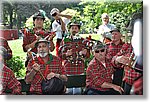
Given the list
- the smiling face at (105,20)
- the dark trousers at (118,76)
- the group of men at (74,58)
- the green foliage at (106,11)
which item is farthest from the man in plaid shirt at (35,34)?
the dark trousers at (118,76)

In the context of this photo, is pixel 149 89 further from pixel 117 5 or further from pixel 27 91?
pixel 27 91

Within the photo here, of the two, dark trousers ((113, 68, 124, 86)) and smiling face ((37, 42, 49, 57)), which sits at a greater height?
smiling face ((37, 42, 49, 57))

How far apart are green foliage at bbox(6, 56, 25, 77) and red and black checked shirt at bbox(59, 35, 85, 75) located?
0.92 feet

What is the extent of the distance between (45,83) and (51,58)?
0.18m

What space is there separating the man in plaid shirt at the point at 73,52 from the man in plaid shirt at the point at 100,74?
0.06 metres

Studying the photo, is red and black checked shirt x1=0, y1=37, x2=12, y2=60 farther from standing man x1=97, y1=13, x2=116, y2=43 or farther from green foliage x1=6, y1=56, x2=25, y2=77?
standing man x1=97, y1=13, x2=116, y2=43

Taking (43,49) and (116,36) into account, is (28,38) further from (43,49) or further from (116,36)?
(116,36)

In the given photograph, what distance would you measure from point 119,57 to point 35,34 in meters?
0.60

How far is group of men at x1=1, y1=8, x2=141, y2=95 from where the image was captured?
1.79 m

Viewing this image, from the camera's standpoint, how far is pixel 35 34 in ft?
5.96

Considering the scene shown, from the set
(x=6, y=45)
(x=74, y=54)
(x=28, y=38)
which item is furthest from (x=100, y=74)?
(x=6, y=45)

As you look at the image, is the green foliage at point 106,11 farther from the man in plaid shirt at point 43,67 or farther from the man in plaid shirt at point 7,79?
the man in plaid shirt at point 7,79

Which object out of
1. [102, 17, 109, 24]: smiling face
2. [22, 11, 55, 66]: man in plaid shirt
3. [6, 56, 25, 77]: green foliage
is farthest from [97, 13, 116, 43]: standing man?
[6, 56, 25, 77]: green foliage

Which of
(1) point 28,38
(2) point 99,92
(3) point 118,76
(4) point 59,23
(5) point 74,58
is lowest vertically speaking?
(2) point 99,92
